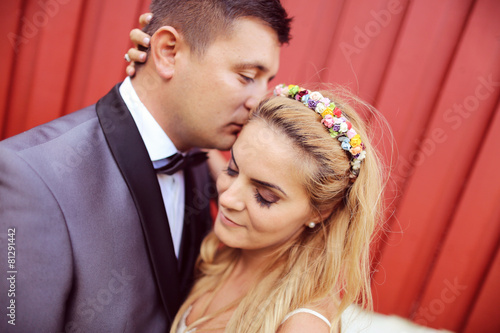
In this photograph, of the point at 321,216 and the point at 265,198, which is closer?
the point at 265,198

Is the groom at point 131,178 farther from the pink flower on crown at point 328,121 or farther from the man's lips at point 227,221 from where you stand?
the pink flower on crown at point 328,121

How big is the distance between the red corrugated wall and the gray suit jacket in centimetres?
99

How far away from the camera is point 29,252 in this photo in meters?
0.92

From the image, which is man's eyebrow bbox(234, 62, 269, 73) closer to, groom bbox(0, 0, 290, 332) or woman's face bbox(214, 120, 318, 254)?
groom bbox(0, 0, 290, 332)

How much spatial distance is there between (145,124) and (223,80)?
16.4 inches

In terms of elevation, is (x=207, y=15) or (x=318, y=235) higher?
(x=207, y=15)

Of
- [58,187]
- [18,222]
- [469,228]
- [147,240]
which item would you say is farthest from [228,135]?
[469,228]

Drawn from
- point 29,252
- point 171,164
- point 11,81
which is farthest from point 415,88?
point 11,81

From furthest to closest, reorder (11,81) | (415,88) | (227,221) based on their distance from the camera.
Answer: (11,81) < (415,88) < (227,221)

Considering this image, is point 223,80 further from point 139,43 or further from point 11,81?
point 11,81

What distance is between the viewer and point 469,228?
1659mm

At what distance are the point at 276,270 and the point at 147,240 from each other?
61cm

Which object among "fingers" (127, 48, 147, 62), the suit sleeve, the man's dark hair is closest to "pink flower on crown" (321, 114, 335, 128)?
the man's dark hair

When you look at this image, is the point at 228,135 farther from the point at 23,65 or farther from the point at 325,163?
the point at 23,65
